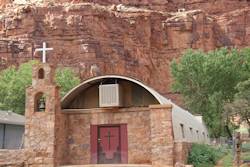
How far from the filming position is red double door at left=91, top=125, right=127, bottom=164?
16391 millimetres

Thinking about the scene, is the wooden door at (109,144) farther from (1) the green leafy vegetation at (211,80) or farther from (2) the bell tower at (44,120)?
(1) the green leafy vegetation at (211,80)

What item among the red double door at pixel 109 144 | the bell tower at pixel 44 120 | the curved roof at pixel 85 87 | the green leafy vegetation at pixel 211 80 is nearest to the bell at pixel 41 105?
the bell tower at pixel 44 120

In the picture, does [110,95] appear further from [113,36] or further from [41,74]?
[113,36]

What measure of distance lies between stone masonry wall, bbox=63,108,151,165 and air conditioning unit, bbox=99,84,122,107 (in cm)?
53

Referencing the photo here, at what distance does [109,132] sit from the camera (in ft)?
54.5

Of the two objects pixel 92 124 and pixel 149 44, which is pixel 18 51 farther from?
pixel 92 124

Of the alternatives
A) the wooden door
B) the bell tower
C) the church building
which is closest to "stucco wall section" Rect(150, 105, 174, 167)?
the church building

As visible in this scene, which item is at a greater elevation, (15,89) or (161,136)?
(15,89)

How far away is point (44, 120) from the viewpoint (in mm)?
15742

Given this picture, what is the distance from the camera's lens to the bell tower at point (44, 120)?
15.5m

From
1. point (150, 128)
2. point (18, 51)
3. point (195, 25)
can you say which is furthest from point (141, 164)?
point (195, 25)

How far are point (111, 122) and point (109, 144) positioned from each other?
97 cm

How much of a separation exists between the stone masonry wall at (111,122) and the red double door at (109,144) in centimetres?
22

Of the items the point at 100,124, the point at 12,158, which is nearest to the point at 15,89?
the point at 100,124
